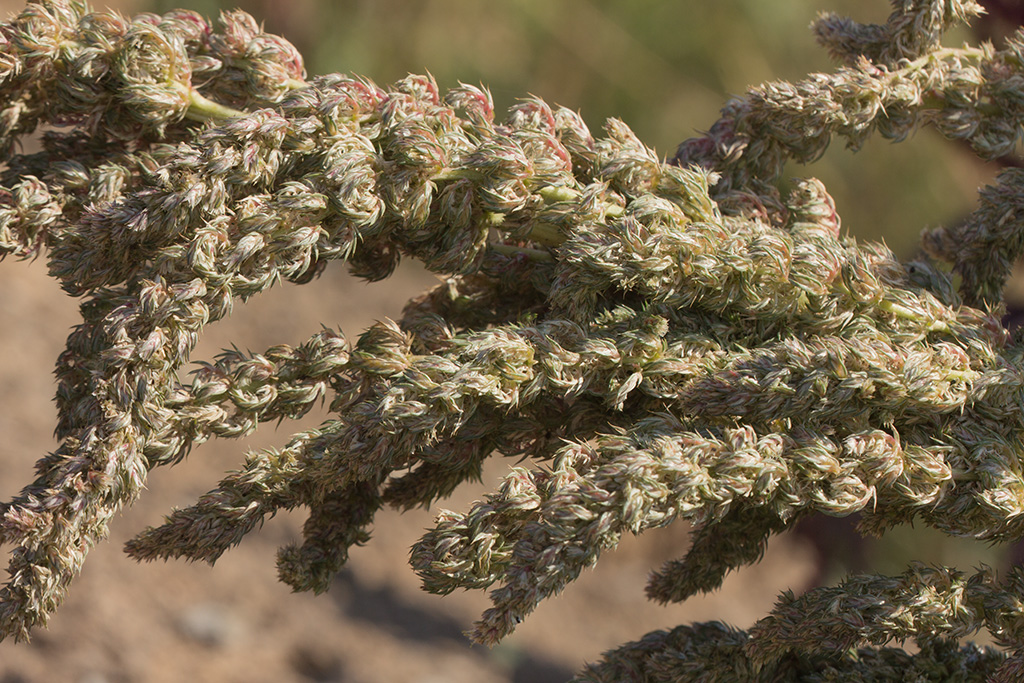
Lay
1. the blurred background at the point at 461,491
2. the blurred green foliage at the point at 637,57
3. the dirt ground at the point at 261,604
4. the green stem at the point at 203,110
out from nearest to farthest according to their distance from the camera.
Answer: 1. the green stem at the point at 203,110
2. the dirt ground at the point at 261,604
3. the blurred background at the point at 461,491
4. the blurred green foliage at the point at 637,57

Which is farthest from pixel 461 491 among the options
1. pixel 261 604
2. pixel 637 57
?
pixel 637 57

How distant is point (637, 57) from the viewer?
13.9ft

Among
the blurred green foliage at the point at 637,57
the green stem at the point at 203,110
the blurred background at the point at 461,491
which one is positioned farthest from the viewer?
the blurred green foliage at the point at 637,57

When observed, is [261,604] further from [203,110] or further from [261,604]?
[203,110]

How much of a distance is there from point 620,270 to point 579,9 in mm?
3793

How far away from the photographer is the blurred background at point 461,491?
2.49m

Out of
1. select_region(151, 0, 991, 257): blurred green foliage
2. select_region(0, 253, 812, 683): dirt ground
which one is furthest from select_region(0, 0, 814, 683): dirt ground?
select_region(151, 0, 991, 257): blurred green foliage

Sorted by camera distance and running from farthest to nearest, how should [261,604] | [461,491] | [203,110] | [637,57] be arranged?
[637,57]
[461,491]
[261,604]
[203,110]

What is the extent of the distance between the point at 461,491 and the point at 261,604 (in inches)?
44.0

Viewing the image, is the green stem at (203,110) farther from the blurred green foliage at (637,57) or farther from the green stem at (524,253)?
the blurred green foliage at (637,57)

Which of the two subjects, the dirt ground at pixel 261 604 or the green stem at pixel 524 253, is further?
the dirt ground at pixel 261 604

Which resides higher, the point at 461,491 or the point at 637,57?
the point at 637,57

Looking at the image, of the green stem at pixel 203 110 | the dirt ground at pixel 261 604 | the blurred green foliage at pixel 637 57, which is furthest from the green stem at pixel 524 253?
the blurred green foliage at pixel 637 57

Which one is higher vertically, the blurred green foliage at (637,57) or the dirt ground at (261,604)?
the blurred green foliage at (637,57)
